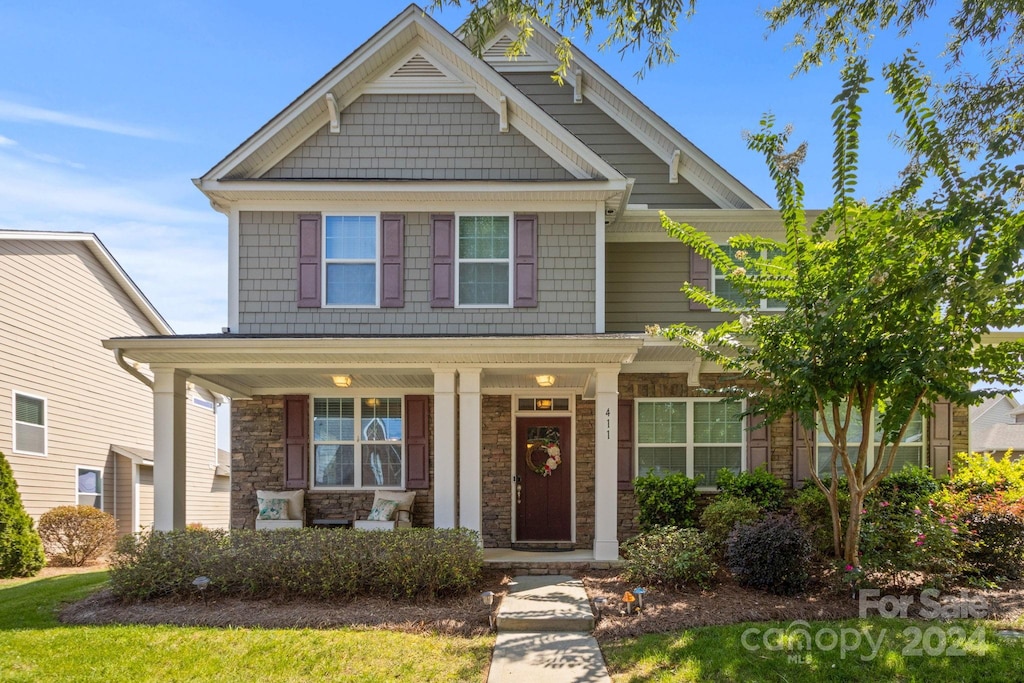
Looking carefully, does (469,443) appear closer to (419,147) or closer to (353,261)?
(353,261)

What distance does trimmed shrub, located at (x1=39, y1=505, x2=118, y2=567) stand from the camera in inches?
517

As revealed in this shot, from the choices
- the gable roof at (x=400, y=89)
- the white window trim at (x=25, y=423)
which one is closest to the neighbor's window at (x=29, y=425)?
the white window trim at (x=25, y=423)

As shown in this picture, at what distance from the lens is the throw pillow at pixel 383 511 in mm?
11297

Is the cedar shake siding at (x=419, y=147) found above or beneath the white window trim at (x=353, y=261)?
above

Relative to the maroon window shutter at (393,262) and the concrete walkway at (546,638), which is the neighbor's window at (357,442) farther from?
the concrete walkway at (546,638)

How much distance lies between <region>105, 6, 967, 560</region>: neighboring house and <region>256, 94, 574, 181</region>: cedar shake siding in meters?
0.03

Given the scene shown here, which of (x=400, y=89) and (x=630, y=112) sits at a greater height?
(x=630, y=112)

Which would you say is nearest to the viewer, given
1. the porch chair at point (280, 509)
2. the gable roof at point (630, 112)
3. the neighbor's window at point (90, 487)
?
the porch chair at point (280, 509)

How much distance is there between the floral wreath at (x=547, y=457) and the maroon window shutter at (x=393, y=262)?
3428 millimetres

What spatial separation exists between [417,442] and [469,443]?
2383 millimetres

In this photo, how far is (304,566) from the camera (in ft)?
27.5

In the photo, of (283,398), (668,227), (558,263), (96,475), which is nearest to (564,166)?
(558,263)

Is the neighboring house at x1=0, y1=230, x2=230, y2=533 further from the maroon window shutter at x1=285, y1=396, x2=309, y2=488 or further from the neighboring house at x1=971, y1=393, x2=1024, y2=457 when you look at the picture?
the neighboring house at x1=971, y1=393, x2=1024, y2=457

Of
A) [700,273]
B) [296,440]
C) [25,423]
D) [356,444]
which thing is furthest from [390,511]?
[25,423]
